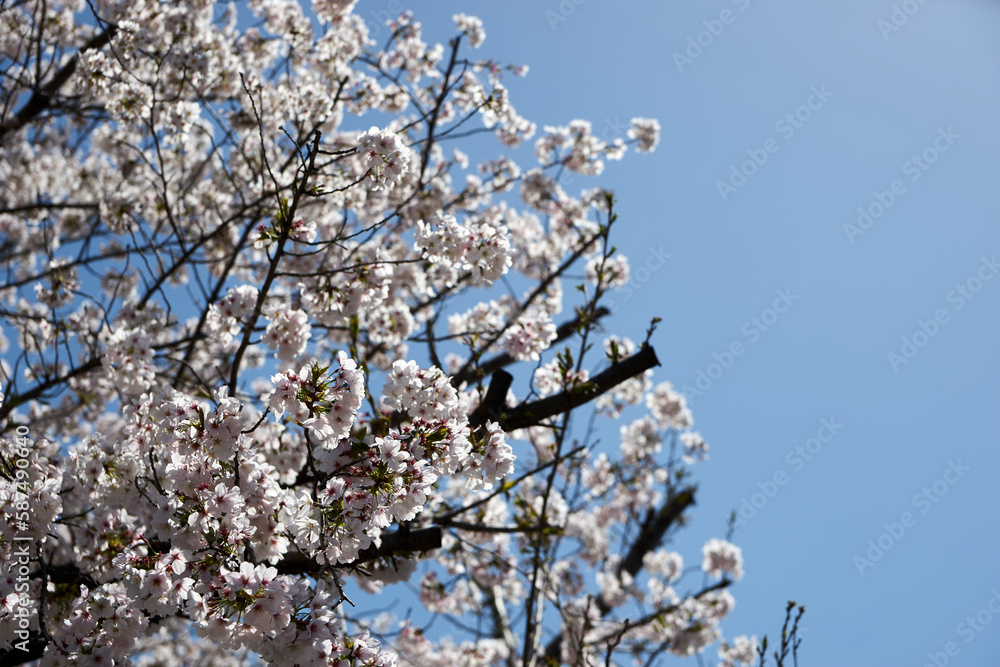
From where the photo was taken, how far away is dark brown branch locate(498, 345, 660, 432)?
9.60ft

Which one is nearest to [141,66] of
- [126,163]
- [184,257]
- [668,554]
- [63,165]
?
[126,163]

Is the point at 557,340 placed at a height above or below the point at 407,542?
above

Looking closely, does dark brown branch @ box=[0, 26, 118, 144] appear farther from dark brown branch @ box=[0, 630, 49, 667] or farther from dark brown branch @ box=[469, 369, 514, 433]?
dark brown branch @ box=[469, 369, 514, 433]

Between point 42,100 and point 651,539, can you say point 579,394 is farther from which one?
point 651,539

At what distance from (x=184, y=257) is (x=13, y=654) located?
2.43 m

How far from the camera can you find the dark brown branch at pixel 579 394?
9.60 feet

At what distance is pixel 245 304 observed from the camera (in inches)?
135

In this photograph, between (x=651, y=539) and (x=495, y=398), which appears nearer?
(x=495, y=398)

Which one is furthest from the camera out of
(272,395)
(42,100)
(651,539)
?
(651,539)

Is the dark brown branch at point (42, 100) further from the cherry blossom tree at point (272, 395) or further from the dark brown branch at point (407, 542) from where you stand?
the dark brown branch at point (407, 542)

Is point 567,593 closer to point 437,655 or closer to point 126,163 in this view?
point 437,655

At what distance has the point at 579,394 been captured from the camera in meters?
3.00

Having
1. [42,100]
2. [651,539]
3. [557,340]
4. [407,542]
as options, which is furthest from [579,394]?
[651,539]

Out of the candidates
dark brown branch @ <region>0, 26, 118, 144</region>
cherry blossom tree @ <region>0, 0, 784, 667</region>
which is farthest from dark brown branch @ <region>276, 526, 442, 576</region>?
dark brown branch @ <region>0, 26, 118, 144</region>
